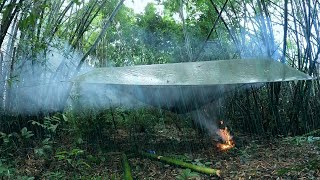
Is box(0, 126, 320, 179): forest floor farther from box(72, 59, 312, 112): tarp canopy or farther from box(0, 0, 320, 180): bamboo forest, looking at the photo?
box(72, 59, 312, 112): tarp canopy

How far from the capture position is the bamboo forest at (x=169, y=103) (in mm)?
2752

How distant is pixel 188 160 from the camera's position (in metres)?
2.87

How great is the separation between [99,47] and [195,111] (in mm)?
2938

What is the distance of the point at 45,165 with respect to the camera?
9.20ft

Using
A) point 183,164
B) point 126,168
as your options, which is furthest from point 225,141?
point 126,168

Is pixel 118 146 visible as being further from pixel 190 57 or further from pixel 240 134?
pixel 190 57

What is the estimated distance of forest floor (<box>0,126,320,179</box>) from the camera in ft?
8.01

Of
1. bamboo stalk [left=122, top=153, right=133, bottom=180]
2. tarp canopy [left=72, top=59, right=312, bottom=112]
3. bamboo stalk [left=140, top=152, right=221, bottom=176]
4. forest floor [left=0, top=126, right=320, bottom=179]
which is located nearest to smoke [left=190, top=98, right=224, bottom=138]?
forest floor [left=0, top=126, right=320, bottom=179]

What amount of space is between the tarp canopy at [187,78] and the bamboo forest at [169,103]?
11 millimetres

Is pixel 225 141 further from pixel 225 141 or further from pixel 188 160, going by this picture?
pixel 188 160

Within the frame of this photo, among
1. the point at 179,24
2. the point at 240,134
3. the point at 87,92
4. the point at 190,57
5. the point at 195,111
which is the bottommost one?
the point at 240,134

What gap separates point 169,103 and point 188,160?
816mm

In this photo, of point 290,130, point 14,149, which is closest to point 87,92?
point 14,149

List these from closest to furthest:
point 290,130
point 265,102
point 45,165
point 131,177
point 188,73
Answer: point 131,177, point 45,165, point 188,73, point 290,130, point 265,102
